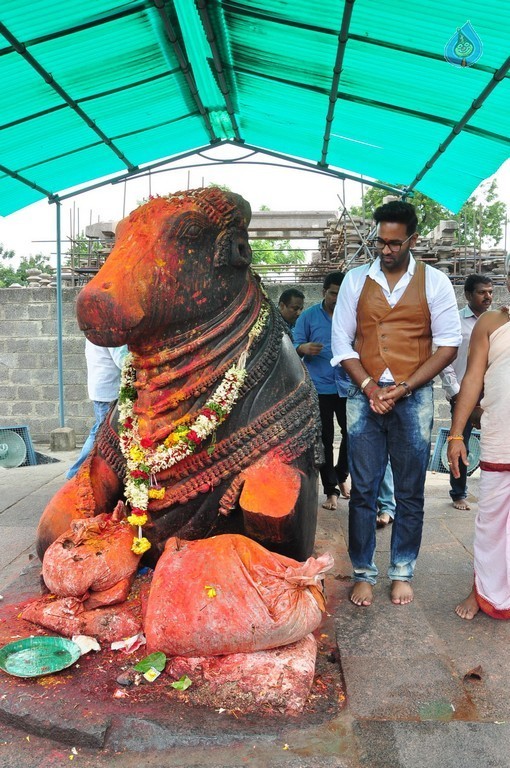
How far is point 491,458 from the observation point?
3.04 metres

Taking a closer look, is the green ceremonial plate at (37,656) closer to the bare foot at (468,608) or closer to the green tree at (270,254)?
the bare foot at (468,608)

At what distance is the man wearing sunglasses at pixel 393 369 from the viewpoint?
304cm

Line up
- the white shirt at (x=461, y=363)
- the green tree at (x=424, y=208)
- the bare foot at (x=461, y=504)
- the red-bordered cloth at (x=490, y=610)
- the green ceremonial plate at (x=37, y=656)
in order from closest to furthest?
the green ceremonial plate at (x=37, y=656)
the red-bordered cloth at (x=490, y=610)
the bare foot at (x=461, y=504)
the white shirt at (x=461, y=363)
the green tree at (x=424, y=208)

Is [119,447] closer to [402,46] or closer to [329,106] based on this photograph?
[402,46]

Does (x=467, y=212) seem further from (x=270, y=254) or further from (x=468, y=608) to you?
(x=468, y=608)

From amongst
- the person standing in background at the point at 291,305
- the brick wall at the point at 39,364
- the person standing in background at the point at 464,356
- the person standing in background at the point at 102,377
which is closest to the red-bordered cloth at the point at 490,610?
the person standing in background at the point at 464,356

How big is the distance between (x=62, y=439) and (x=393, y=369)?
19.6 feet

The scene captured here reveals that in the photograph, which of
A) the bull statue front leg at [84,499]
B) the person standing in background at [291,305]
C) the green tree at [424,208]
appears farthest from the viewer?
the green tree at [424,208]

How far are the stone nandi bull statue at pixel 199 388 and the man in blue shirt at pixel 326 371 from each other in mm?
2215

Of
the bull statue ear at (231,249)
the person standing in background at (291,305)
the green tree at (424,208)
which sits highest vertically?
the green tree at (424,208)

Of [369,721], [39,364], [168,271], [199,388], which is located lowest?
[369,721]

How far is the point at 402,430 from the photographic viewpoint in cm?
311

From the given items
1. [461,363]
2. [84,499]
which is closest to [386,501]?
[461,363]

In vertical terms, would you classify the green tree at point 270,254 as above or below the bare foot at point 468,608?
above
